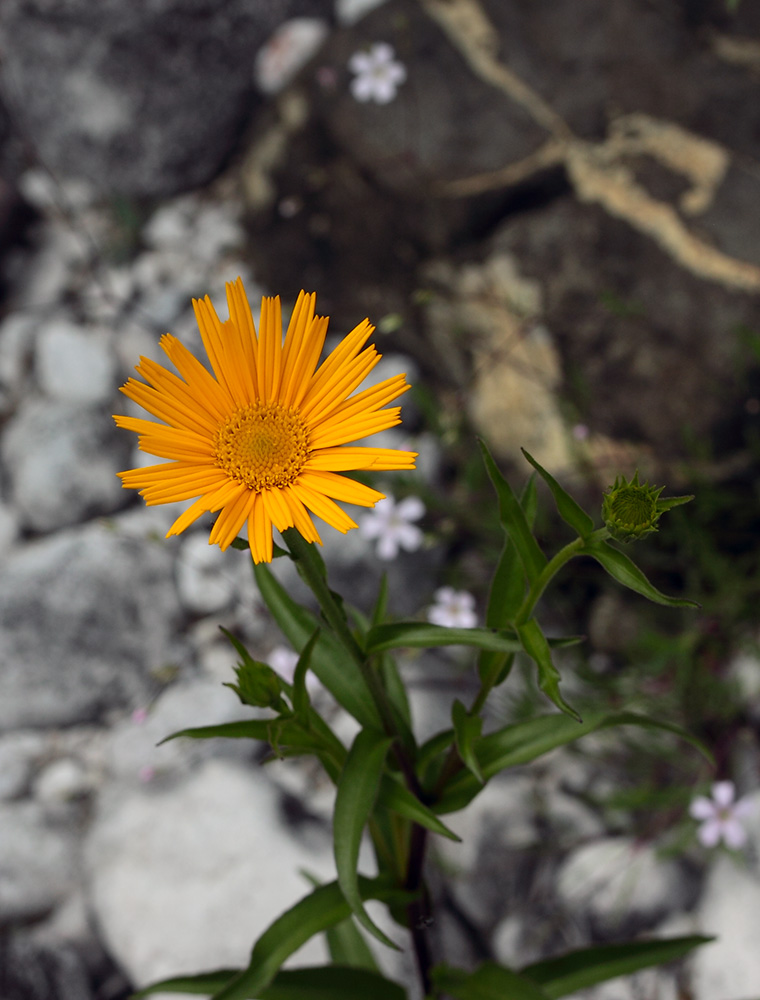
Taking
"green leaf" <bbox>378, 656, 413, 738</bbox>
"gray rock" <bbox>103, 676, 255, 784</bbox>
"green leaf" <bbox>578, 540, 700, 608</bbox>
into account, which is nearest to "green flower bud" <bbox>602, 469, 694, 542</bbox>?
"green leaf" <bbox>578, 540, 700, 608</bbox>

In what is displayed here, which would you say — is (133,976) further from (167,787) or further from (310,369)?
(310,369)

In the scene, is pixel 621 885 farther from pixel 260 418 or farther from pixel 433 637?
pixel 260 418

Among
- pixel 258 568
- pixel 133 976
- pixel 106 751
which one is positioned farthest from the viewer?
pixel 106 751

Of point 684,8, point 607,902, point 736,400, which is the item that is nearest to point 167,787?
point 607,902

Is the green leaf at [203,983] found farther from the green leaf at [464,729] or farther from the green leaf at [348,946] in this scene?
the green leaf at [464,729]

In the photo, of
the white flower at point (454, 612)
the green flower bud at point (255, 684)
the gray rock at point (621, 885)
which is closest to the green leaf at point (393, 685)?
the green flower bud at point (255, 684)

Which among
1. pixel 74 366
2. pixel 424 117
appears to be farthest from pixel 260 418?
pixel 74 366

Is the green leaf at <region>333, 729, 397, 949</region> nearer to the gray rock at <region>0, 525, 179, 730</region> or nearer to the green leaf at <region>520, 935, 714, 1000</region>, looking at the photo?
the green leaf at <region>520, 935, 714, 1000</region>
